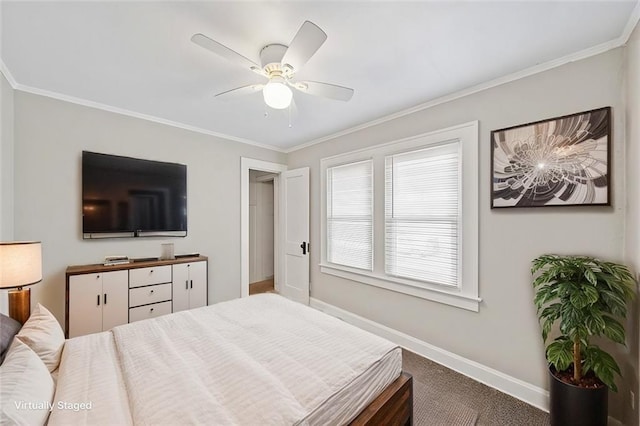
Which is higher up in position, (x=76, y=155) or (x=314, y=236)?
(x=76, y=155)

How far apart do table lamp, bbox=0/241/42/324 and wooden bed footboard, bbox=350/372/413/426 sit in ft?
6.86

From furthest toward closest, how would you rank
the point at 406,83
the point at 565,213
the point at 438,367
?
the point at 438,367 < the point at 406,83 < the point at 565,213

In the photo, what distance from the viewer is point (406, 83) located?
91.5 inches

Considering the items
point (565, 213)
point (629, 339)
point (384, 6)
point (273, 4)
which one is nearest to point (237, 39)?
point (273, 4)

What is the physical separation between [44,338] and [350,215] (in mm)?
2907

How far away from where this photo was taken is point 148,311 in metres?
2.88

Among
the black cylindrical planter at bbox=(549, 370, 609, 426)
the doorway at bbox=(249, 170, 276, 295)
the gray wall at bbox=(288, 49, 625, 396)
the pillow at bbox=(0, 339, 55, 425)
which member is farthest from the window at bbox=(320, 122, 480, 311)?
the pillow at bbox=(0, 339, 55, 425)

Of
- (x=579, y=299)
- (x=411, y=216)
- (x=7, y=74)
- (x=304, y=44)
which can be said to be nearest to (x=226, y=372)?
(x=304, y=44)

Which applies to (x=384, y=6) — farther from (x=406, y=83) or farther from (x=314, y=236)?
(x=314, y=236)

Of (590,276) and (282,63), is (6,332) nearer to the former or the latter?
(282,63)

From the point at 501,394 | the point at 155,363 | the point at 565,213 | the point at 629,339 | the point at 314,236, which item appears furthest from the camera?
the point at 314,236

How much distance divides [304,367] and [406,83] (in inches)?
91.1

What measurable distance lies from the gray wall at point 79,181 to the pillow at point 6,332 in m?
1.46

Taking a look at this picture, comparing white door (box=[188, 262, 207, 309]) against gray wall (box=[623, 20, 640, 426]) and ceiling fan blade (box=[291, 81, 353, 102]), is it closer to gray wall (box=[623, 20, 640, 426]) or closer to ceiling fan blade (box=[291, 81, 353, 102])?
ceiling fan blade (box=[291, 81, 353, 102])
